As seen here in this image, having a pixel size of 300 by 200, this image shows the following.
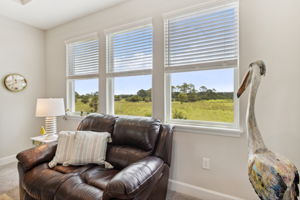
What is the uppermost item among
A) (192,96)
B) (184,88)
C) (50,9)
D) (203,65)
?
(50,9)

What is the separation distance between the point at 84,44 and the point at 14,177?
7.91ft

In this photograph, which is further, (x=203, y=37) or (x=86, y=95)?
(x=86, y=95)

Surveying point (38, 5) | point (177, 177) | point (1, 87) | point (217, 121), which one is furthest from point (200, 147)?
point (1, 87)

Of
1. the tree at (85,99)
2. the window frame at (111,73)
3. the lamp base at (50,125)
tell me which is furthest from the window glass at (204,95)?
the lamp base at (50,125)

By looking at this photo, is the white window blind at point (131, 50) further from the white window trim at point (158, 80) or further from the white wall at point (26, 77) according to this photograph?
the white wall at point (26, 77)

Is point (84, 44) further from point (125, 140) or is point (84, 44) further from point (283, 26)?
point (283, 26)

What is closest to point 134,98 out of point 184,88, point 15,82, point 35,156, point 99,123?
point 99,123

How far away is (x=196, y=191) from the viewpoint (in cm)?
200

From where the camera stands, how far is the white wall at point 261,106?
1.54 m

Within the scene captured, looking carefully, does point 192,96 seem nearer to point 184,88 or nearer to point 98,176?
point 184,88

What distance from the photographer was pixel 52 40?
3.49 m

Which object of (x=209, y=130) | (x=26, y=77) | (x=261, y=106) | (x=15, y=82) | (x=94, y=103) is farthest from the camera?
(x=26, y=77)

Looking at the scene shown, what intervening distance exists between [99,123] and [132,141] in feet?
1.88

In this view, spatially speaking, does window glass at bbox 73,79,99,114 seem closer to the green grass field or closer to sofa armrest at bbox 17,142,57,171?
the green grass field
